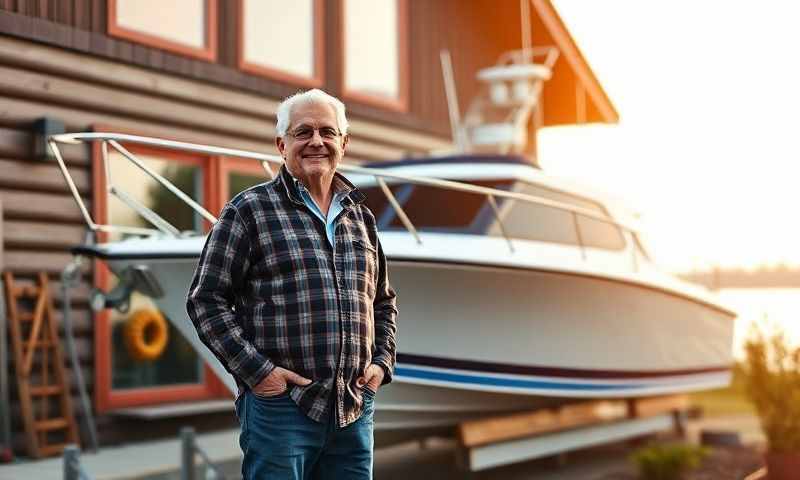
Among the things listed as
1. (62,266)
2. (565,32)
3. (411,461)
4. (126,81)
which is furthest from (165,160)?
(565,32)

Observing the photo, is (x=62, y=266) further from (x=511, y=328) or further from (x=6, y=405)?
(x=511, y=328)

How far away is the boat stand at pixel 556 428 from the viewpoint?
253 inches

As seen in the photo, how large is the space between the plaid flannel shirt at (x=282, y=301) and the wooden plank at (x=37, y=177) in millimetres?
4574

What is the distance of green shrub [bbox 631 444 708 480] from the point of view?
251 inches

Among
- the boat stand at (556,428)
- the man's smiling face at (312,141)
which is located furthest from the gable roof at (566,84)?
the man's smiling face at (312,141)

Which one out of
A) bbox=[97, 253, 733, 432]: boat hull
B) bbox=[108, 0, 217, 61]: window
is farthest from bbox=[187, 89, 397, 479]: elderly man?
bbox=[108, 0, 217, 61]: window

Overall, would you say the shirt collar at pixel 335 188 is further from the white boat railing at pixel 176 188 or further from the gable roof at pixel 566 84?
the gable roof at pixel 566 84

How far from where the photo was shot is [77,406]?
23.3ft

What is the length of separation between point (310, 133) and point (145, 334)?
5.17 m

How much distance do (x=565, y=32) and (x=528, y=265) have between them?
6.24m

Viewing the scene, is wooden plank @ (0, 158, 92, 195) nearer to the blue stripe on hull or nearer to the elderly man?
the blue stripe on hull

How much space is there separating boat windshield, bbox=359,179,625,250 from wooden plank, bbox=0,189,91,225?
2.19 m

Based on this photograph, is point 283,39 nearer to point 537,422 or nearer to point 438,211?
point 438,211

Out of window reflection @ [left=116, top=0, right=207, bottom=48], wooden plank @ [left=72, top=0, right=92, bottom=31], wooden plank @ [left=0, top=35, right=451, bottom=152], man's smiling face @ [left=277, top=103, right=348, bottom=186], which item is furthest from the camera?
window reflection @ [left=116, top=0, right=207, bottom=48]
